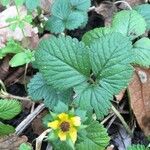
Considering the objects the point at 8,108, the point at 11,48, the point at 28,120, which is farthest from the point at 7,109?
the point at 11,48

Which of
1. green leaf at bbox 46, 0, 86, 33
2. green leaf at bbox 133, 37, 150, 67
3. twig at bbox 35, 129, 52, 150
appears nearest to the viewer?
twig at bbox 35, 129, 52, 150

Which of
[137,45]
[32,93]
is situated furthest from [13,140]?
[137,45]

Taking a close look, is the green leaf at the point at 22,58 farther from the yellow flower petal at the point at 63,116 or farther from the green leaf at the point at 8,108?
the yellow flower petal at the point at 63,116

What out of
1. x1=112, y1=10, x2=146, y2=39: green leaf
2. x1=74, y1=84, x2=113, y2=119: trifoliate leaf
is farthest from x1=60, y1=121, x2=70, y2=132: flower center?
x1=112, y1=10, x2=146, y2=39: green leaf

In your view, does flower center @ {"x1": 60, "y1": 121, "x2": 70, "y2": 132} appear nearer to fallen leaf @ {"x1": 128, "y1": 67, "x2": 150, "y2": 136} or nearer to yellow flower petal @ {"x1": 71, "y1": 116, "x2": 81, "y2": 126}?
yellow flower petal @ {"x1": 71, "y1": 116, "x2": 81, "y2": 126}

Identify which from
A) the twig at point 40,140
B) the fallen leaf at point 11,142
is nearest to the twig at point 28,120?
the fallen leaf at point 11,142
